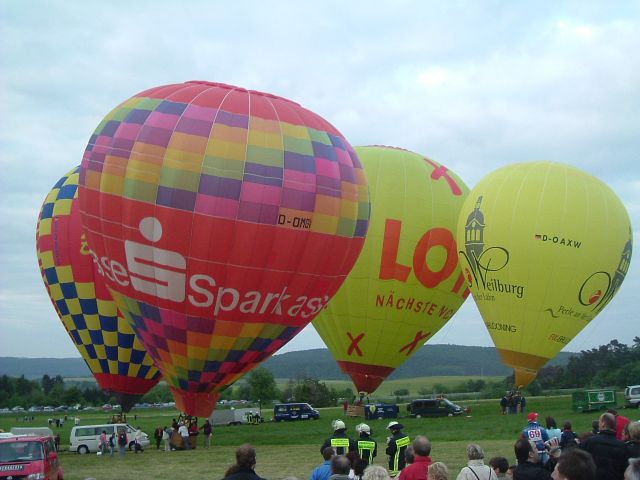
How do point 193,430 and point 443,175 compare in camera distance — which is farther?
point 443,175

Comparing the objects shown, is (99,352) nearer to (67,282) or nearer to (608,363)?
(67,282)

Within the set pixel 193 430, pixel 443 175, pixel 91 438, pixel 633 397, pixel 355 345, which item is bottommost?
pixel 91 438

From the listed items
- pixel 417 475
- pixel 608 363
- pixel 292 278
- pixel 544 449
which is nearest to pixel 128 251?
pixel 292 278

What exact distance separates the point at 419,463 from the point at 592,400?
19091mm

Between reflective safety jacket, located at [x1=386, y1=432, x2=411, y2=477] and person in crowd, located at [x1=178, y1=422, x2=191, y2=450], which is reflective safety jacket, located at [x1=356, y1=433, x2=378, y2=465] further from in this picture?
person in crowd, located at [x1=178, y1=422, x2=191, y2=450]

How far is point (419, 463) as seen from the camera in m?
6.24

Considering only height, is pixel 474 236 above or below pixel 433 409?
above

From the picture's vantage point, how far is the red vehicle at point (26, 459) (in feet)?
37.9

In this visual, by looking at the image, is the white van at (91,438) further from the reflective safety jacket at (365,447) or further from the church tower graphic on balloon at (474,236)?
the reflective safety jacket at (365,447)

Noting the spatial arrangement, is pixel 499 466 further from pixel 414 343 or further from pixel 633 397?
pixel 633 397

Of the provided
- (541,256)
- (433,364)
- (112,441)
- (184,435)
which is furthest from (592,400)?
(433,364)

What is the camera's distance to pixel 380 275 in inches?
885

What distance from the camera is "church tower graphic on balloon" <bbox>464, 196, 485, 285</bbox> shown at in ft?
69.6

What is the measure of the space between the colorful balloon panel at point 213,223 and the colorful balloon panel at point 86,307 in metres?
4.14
